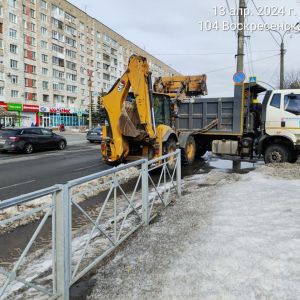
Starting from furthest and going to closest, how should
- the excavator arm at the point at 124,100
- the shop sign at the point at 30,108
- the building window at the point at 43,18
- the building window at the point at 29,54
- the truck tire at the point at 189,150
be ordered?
the building window at the point at 43,18 < the building window at the point at 29,54 < the shop sign at the point at 30,108 < the truck tire at the point at 189,150 < the excavator arm at the point at 124,100

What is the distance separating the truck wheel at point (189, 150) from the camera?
13.2 meters

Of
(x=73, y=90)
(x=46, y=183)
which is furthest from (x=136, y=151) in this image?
(x=73, y=90)

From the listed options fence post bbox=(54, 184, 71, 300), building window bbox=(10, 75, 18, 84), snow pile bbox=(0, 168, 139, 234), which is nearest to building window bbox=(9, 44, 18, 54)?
building window bbox=(10, 75, 18, 84)

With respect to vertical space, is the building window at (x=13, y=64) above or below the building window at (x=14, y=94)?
above

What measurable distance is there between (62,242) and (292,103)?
10395 millimetres

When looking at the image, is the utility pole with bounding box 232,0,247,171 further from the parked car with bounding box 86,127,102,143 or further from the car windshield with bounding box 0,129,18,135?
the parked car with bounding box 86,127,102,143

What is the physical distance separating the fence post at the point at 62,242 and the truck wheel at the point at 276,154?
10.3 m

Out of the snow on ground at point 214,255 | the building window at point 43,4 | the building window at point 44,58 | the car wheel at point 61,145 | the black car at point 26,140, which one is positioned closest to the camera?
the snow on ground at point 214,255

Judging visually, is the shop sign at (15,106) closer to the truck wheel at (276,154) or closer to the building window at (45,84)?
the building window at (45,84)

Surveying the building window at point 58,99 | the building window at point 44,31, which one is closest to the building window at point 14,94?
the building window at point 58,99

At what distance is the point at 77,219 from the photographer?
5508 millimetres

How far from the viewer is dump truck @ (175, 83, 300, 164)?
11922 millimetres

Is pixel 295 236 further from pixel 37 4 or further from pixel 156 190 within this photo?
pixel 37 4

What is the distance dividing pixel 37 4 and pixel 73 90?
55.5 feet
